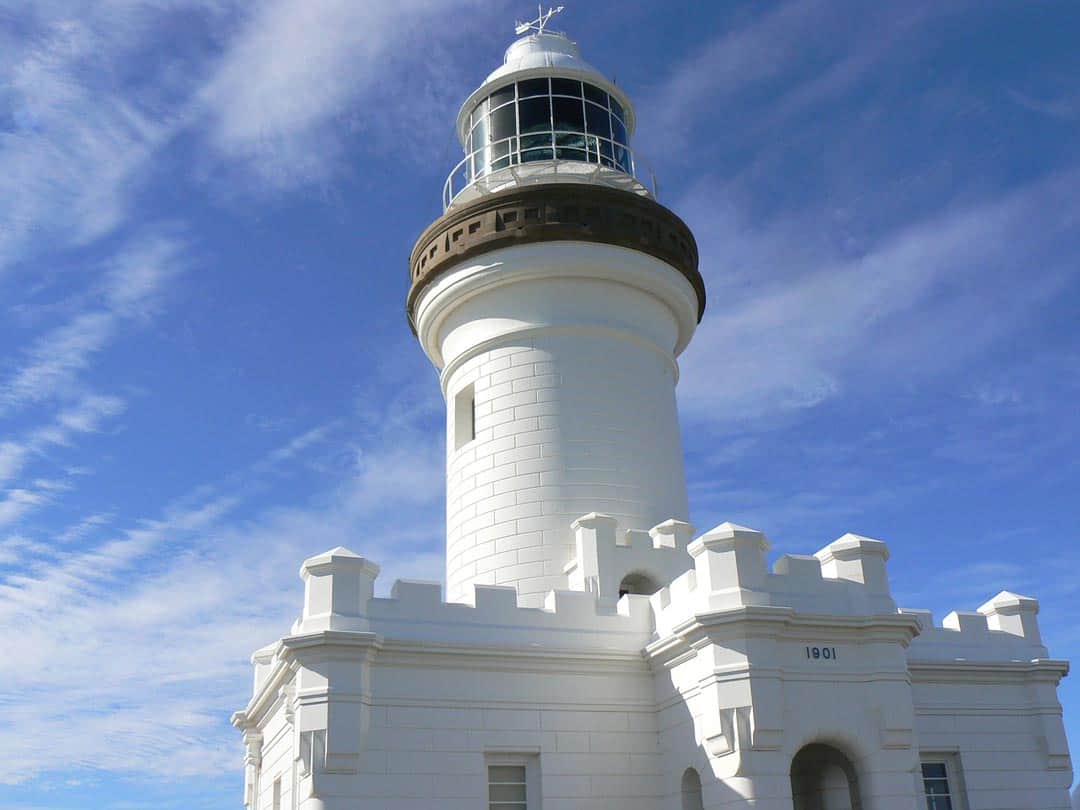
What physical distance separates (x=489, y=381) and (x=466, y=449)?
46.9 inches

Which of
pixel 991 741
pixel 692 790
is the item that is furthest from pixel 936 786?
pixel 692 790

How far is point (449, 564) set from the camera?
58.5 feet

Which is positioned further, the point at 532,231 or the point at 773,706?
the point at 532,231

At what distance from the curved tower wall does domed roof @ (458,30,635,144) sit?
13.2 ft

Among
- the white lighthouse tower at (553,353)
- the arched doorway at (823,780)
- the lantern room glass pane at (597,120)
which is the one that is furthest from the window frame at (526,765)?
the lantern room glass pane at (597,120)

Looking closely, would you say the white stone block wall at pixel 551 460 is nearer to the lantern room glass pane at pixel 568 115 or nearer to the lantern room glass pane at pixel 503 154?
the lantern room glass pane at pixel 503 154

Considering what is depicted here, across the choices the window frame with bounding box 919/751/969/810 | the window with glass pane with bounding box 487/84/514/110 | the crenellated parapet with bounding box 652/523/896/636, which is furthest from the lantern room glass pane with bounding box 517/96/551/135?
the window frame with bounding box 919/751/969/810

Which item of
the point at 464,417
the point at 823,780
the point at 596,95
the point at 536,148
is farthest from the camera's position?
the point at 596,95

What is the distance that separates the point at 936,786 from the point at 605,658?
16.0 ft

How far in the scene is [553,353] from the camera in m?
17.6

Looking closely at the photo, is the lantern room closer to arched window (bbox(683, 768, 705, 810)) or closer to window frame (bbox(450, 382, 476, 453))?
window frame (bbox(450, 382, 476, 453))

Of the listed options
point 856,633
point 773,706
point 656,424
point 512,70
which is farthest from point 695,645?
point 512,70

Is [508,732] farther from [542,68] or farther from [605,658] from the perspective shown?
[542,68]

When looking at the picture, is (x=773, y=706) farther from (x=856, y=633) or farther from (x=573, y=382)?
(x=573, y=382)
